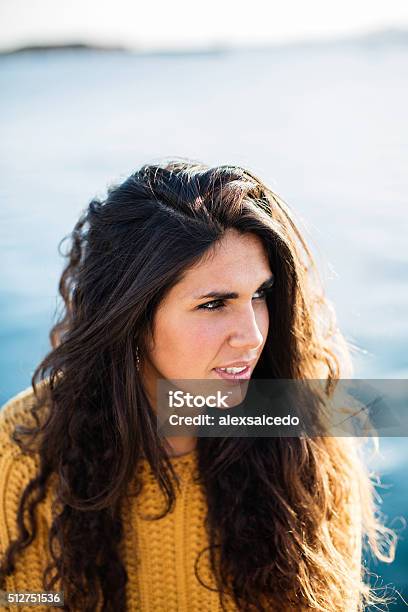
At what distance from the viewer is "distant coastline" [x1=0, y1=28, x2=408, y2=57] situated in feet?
15.1

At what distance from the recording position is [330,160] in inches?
170

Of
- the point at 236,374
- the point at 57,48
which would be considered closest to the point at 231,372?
the point at 236,374

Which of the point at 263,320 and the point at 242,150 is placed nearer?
the point at 263,320

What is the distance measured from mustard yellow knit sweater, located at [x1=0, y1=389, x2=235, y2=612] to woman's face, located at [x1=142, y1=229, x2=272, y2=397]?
0.97ft

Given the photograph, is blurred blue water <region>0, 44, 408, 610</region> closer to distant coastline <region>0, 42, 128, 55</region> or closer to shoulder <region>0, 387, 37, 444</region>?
distant coastline <region>0, 42, 128, 55</region>

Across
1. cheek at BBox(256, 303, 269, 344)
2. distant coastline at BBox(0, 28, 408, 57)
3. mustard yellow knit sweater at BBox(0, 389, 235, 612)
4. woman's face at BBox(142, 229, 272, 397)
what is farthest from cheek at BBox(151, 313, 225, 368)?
distant coastline at BBox(0, 28, 408, 57)

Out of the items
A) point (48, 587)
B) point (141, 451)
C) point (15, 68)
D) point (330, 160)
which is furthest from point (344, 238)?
point (15, 68)

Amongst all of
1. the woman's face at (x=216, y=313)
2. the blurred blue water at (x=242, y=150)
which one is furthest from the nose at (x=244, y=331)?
the blurred blue water at (x=242, y=150)

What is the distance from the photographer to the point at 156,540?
1.84 m

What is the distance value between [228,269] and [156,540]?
67 cm

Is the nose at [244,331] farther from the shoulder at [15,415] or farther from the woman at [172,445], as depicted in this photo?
the shoulder at [15,415]

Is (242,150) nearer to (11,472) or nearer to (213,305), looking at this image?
(213,305)

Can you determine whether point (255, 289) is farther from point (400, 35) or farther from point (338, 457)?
point (400, 35)

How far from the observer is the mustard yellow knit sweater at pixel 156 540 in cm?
182
